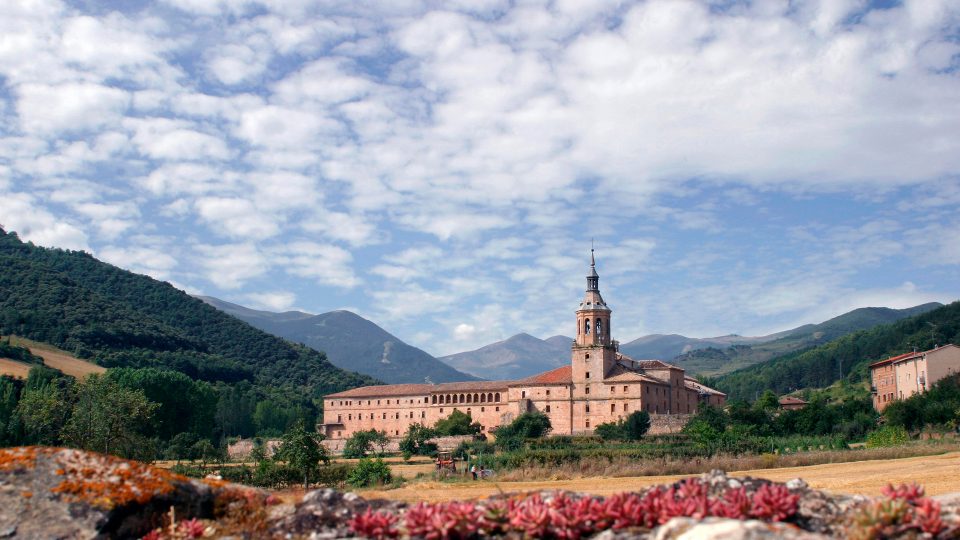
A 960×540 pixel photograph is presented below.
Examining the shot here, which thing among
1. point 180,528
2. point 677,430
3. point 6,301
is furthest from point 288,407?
point 180,528

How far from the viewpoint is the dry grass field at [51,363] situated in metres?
103

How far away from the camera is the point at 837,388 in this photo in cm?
13600

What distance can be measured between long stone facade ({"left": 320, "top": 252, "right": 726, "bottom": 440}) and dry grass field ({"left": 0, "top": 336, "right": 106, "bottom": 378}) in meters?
32.0

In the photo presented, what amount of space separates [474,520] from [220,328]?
194 metres

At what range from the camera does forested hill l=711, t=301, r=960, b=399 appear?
126m

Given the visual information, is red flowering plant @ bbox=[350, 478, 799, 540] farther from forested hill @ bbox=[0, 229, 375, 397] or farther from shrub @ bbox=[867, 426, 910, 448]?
forested hill @ bbox=[0, 229, 375, 397]

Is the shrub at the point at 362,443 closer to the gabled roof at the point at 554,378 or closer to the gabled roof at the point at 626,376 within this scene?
the gabled roof at the point at 554,378

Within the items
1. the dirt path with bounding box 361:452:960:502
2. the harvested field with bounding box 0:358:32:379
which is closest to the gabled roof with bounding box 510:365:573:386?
the harvested field with bounding box 0:358:32:379

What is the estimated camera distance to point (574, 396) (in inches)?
4048

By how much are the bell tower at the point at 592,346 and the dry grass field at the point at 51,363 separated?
6045 centimetres

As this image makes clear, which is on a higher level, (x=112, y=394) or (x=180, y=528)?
(x=112, y=394)

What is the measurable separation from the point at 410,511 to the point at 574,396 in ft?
314

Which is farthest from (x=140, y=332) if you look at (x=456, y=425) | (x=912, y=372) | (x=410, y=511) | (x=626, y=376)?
(x=410, y=511)

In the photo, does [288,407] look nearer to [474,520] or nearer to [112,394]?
[112,394]
